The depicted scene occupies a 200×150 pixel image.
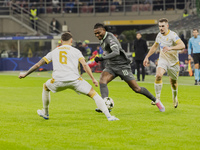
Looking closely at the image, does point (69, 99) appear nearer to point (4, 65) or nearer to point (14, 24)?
point (4, 65)

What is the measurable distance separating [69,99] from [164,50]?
4.61m

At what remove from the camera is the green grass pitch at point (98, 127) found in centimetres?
731

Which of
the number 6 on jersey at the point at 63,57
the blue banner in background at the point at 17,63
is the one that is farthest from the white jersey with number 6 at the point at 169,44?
the blue banner in background at the point at 17,63

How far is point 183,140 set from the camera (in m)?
7.58

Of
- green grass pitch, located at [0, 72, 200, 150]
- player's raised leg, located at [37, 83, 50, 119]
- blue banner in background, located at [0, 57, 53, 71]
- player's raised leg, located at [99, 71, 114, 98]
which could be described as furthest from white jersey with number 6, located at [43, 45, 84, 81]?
blue banner in background, located at [0, 57, 53, 71]

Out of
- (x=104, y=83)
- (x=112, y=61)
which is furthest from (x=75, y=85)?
(x=112, y=61)

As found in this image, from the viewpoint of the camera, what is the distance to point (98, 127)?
8.95m

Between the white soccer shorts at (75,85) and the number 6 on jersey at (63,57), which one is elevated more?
the number 6 on jersey at (63,57)

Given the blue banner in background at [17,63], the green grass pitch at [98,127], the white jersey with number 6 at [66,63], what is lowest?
the blue banner in background at [17,63]

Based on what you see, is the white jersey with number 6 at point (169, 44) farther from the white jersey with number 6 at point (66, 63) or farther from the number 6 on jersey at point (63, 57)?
the number 6 on jersey at point (63, 57)

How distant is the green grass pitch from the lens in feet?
24.0

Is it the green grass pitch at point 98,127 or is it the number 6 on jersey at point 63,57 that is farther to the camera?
the number 6 on jersey at point 63,57

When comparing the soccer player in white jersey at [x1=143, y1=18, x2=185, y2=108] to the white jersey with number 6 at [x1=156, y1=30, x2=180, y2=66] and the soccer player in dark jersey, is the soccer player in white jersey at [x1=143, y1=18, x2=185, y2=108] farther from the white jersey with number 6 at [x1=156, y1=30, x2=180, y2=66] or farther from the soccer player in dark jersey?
the soccer player in dark jersey

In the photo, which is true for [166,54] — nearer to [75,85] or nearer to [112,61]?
[112,61]
